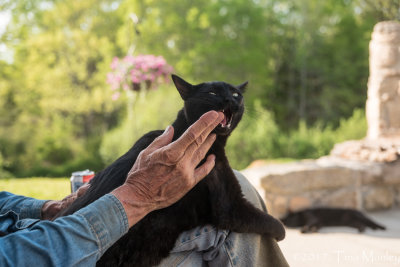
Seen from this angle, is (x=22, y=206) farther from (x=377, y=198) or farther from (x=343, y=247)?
(x=377, y=198)

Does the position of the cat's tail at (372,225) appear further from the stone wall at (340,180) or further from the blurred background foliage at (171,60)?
the blurred background foliage at (171,60)

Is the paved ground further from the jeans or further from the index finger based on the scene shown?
the index finger

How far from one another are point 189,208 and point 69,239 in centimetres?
51

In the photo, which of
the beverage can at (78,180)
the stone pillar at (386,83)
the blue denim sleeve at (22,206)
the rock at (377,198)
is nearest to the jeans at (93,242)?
the blue denim sleeve at (22,206)

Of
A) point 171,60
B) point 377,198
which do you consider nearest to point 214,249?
point 377,198

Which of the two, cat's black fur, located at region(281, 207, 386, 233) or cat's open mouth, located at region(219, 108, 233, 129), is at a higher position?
cat's open mouth, located at region(219, 108, 233, 129)

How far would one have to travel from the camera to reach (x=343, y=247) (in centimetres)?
307

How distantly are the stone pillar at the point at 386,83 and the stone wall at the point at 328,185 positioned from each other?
1494 millimetres

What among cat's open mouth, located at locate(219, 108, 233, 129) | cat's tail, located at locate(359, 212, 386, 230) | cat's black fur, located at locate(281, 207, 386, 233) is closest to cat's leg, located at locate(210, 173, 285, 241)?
cat's open mouth, located at locate(219, 108, 233, 129)

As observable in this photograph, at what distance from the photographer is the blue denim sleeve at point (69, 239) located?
0.79m

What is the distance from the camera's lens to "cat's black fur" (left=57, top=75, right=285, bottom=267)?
1108 mm

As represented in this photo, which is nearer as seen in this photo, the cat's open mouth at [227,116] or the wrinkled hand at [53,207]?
the wrinkled hand at [53,207]

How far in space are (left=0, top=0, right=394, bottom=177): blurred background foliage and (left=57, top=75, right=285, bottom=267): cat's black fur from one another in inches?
401

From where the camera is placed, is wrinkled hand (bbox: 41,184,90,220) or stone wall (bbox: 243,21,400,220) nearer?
Result: wrinkled hand (bbox: 41,184,90,220)
